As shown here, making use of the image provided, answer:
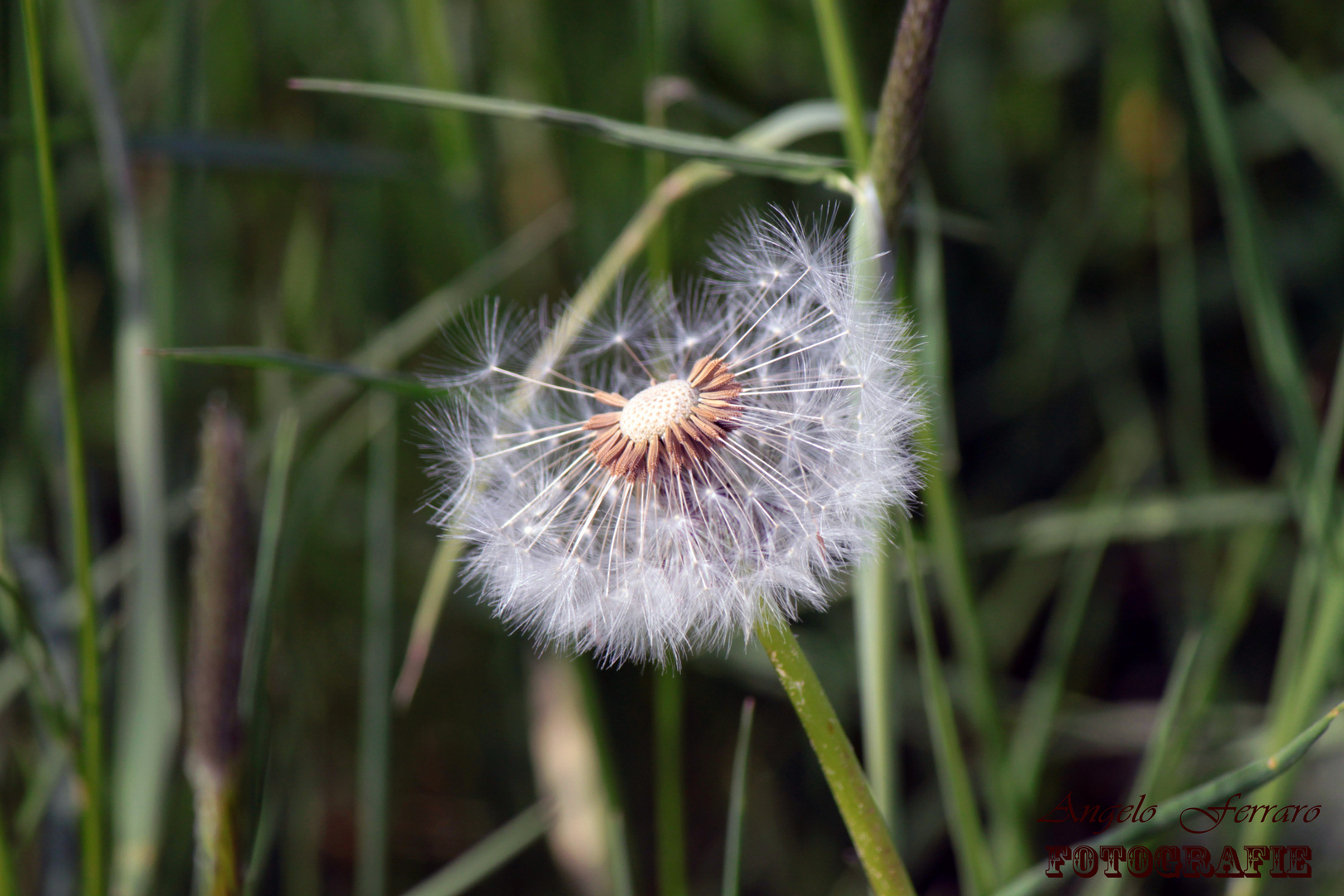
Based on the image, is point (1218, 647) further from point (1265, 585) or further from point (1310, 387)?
point (1310, 387)

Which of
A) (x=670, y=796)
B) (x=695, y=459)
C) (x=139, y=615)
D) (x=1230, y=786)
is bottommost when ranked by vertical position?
(x=1230, y=786)

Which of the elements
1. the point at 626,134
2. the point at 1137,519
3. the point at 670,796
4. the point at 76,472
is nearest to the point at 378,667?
the point at 670,796

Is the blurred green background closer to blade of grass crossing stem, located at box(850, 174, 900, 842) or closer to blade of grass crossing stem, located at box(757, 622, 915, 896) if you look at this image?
blade of grass crossing stem, located at box(850, 174, 900, 842)

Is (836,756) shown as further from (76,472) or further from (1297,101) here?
(1297,101)

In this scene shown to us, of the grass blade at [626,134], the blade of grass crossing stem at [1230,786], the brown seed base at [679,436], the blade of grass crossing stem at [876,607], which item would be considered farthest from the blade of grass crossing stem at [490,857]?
the grass blade at [626,134]

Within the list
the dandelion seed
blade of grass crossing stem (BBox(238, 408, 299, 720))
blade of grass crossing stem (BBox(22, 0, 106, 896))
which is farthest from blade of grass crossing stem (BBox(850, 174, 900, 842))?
blade of grass crossing stem (BBox(22, 0, 106, 896))

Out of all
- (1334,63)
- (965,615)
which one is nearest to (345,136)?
(965,615)
